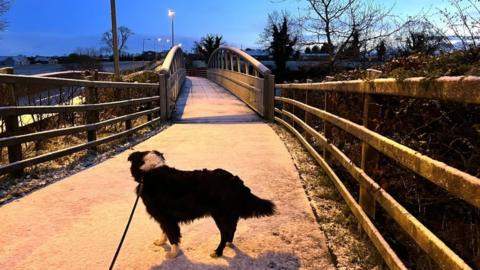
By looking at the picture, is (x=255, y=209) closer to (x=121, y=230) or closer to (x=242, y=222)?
(x=242, y=222)

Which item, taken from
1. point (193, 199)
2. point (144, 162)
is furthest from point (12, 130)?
point (193, 199)

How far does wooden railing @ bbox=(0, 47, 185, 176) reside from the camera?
523 centimetres

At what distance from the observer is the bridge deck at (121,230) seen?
3.34 m

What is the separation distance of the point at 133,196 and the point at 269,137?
16.3ft

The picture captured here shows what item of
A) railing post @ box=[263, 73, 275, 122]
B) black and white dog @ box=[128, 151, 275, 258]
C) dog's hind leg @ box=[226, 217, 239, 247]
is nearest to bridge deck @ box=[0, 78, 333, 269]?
dog's hind leg @ box=[226, 217, 239, 247]

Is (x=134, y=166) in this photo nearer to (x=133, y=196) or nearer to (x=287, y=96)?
(x=133, y=196)

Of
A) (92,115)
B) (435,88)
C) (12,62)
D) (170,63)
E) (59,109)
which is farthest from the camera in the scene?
(12,62)

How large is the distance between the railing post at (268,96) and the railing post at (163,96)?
264 centimetres

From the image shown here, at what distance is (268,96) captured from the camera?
12.8 meters

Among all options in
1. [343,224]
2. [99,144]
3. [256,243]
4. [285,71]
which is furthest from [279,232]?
[285,71]

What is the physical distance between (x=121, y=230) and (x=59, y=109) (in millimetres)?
2900

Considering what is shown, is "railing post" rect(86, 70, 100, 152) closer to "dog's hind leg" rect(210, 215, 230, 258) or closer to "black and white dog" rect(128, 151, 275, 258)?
"black and white dog" rect(128, 151, 275, 258)

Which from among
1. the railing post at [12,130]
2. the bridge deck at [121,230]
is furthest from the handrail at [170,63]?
the railing post at [12,130]

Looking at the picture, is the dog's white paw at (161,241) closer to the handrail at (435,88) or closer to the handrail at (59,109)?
the handrail at (435,88)
